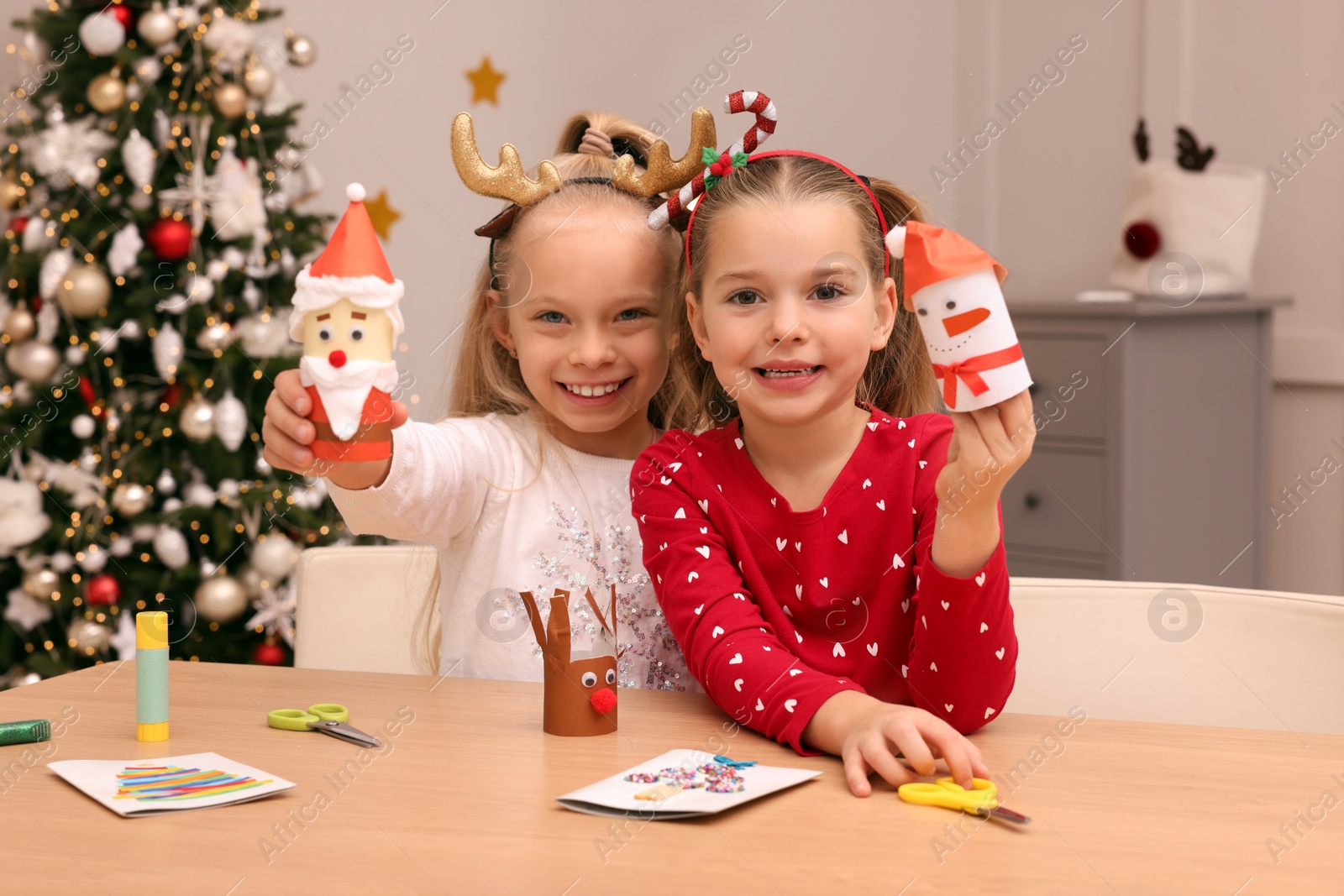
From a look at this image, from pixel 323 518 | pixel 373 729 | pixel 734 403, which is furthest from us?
pixel 323 518

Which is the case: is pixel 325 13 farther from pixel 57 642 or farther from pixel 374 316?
pixel 374 316

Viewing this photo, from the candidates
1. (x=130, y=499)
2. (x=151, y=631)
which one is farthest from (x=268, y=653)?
(x=151, y=631)

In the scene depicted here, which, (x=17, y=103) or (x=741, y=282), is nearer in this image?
(x=741, y=282)

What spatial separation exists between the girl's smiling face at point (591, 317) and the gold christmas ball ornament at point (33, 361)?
5.19 feet

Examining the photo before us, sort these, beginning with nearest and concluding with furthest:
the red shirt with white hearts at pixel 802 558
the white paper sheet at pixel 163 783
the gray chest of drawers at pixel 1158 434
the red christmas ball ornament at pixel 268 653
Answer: the white paper sheet at pixel 163 783, the red shirt with white hearts at pixel 802 558, the red christmas ball ornament at pixel 268 653, the gray chest of drawers at pixel 1158 434

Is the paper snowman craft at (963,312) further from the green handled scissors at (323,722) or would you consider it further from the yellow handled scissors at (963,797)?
the green handled scissors at (323,722)

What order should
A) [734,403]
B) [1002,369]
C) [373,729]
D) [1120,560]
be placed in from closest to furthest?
[1002,369], [373,729], [734,403], [1120,560]

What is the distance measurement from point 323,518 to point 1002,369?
219 centimetres

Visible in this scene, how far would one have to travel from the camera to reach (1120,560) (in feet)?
11.0

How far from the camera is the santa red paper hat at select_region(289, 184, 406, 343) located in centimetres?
97

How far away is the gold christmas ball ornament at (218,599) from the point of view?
8.66 feet

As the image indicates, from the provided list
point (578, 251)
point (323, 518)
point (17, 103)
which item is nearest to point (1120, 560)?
point (323, 518)

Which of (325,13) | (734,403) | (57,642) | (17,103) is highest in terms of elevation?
(325,13)

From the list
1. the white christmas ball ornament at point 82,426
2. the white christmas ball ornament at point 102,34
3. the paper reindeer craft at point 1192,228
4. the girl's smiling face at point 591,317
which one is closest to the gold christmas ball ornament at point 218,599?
the white christmas ball ornament at point 82,426
